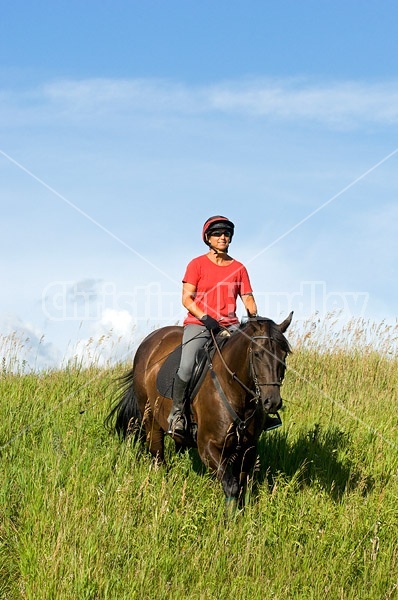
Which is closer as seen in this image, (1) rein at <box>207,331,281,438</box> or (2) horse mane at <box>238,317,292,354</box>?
(2) horse mane at <box>238,317,292,354</box>

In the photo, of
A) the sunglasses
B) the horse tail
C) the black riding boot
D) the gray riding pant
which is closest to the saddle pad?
the black riding boot

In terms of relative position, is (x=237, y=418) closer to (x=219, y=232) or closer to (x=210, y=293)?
(x=210, y=293)

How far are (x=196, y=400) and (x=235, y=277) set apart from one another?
1522 millimetres

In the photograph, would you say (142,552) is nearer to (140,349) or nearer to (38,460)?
(38,460)

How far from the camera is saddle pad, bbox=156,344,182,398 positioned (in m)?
8.59

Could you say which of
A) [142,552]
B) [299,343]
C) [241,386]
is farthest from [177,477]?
[299,343]

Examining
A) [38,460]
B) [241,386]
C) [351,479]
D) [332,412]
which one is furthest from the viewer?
[332,412]

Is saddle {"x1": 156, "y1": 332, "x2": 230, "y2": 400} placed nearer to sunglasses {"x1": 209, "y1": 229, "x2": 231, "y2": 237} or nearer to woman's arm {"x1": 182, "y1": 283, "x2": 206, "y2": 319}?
woman's arm {"x1": 182, "y1": 283, "x2": 206, "y2": 319}

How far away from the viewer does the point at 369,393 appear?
486 inches

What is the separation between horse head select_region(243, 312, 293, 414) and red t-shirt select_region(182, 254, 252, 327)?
110 cm

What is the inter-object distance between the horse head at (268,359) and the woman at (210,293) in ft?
3.39

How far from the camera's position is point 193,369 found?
8.04 m

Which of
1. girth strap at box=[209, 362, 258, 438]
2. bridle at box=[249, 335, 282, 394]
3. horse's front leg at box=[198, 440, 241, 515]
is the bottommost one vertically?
horse's front leg at box=[198, 440, 241, 515]

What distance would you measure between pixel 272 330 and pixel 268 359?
0.31 metres
